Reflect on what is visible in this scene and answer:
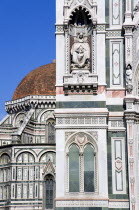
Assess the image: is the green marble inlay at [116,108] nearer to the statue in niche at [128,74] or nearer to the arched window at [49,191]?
the statue in niche at [128,74]

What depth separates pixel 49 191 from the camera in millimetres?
38344

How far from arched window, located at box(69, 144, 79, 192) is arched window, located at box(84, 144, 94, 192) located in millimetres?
219

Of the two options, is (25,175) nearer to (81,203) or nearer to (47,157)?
(47,157)

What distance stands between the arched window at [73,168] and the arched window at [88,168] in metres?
0.22

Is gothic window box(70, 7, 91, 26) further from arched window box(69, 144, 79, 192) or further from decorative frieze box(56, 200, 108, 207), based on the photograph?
decorative frieze box(56, 200, 108, 207)

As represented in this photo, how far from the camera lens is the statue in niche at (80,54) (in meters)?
15.6

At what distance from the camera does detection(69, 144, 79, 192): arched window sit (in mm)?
14758

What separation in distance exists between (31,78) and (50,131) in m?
5.90

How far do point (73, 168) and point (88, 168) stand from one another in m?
0.41

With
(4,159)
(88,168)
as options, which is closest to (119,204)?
(88,168)

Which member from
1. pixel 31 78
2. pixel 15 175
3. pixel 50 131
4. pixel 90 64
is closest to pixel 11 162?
pixel 15 175

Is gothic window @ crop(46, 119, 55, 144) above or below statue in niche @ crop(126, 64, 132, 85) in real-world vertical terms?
above

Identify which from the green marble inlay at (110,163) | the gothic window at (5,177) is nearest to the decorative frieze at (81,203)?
the green marble inlay at (110,163)

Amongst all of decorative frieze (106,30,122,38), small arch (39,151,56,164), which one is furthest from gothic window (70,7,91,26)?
small arch (39,151,56,164)
